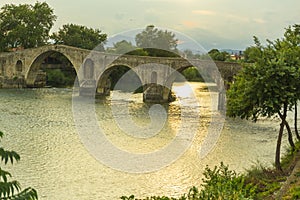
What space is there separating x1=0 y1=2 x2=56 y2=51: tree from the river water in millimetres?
26791

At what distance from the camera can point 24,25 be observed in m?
57.9

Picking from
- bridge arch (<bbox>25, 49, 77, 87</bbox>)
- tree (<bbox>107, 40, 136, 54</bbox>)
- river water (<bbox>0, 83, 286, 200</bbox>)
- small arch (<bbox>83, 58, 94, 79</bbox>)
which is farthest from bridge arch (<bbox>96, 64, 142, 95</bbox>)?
river water (<bbox>0, 83, 286, 200</bbox>)

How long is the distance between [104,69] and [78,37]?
1962 cm

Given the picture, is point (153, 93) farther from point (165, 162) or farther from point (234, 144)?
point (165, 162)

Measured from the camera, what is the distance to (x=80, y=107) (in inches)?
1332

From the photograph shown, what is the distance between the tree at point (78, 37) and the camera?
6047 centimetres

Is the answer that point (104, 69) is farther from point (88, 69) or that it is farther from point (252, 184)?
point (252, 184)

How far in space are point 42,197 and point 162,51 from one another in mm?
51371

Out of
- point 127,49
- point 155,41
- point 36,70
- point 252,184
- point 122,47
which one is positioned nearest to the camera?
point 252,184

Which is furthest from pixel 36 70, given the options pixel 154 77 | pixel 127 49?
pixel 154 77

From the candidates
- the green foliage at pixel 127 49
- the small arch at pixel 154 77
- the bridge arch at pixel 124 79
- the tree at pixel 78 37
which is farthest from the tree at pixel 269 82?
the tree at pixel 78 37

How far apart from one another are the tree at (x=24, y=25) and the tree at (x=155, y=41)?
45.6 feet

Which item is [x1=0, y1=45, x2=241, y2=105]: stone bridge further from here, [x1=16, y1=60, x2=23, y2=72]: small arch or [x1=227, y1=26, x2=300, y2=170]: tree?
[x1=227, y1=26, x2=300, y2=170]: tree

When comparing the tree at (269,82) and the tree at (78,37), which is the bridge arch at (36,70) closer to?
the tree at (78,37)
